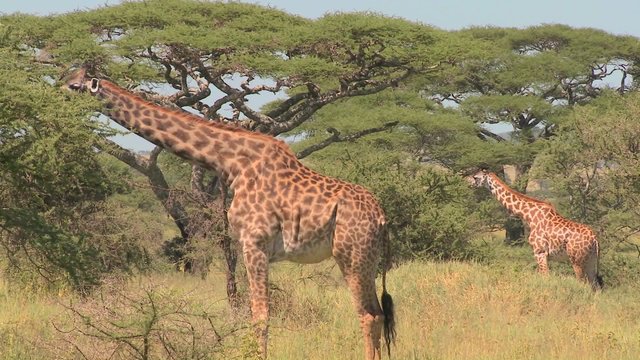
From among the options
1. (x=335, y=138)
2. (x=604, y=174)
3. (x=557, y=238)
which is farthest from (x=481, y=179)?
(x=335, y=138)

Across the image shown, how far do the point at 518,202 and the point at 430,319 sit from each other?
19.4 ft

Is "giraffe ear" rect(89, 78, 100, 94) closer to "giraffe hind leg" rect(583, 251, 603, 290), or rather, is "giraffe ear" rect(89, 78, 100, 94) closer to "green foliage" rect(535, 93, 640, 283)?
"giraffe hind leg" rect(583, 251, 603, 290)

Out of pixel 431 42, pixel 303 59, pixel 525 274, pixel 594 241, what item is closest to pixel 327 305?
pixel 525 274

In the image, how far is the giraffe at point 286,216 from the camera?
8008 millimetres

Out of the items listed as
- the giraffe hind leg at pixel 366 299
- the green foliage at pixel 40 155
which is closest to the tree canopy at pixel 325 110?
the green foliage at pixel 40 155

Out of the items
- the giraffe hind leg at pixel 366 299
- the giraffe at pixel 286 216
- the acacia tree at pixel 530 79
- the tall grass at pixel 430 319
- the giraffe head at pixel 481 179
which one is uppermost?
the giraffe at pixel 286 216

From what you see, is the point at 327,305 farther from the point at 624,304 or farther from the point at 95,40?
the point at 95,40

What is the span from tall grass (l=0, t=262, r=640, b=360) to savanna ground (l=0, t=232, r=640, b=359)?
0.02 metres

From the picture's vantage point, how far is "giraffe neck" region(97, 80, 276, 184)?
326 inches

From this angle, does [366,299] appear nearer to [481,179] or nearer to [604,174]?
[481,179]

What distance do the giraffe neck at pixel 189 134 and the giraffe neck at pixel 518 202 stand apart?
7.59 metres

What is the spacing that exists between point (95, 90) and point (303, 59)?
1227cm

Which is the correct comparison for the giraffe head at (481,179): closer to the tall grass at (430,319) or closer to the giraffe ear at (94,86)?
the tall grass at (430,319)

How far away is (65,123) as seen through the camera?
29.0ft
